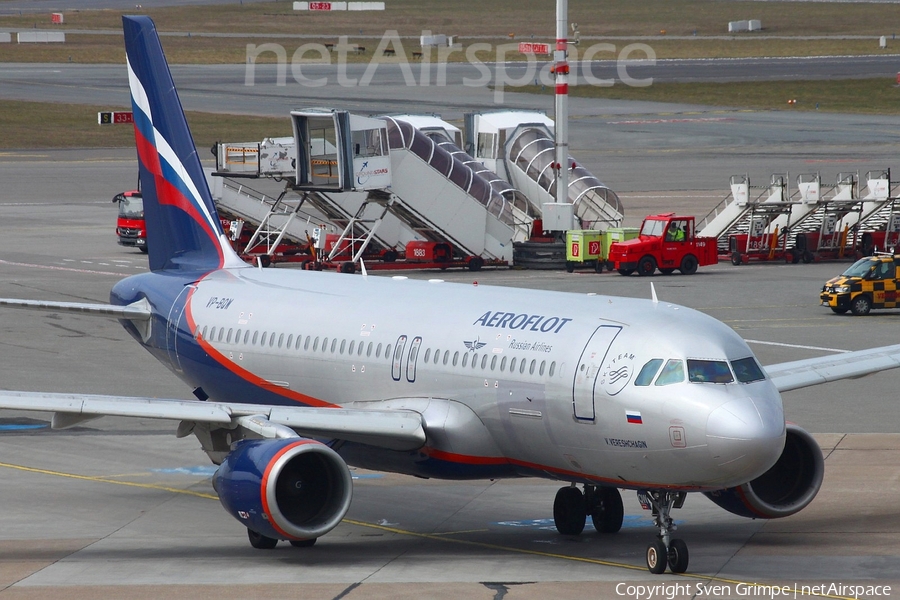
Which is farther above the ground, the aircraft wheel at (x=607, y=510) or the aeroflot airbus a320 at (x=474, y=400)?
the aeroflot airbus a320 at (x=474, y=400)

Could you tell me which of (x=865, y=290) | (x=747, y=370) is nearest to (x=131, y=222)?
(x=865, y=290)

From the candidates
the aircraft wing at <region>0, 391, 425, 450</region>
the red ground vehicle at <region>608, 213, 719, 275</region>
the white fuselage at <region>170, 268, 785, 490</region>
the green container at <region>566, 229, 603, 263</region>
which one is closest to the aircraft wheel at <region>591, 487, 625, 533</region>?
the white fuselage at <region>170, 268, 785, 490</region>

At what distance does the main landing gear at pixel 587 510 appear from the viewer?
24.1 m

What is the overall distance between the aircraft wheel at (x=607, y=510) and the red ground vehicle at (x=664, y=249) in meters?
37.7

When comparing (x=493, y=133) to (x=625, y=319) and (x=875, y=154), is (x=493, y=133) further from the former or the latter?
(x=625, y=319)

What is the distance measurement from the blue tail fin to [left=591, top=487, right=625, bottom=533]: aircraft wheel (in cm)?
1141

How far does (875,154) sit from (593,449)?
89050 millimetres

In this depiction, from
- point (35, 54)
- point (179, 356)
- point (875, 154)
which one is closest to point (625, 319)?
point (179, 356)

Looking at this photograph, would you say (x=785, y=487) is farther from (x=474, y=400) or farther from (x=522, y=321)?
(x=474, y=400)

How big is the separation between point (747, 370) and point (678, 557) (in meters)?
3.00

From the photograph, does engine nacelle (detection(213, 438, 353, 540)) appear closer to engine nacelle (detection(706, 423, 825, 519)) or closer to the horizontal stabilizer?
engine nacelle (detection(706, 423, 825, 519))

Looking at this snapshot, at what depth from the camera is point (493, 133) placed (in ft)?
243

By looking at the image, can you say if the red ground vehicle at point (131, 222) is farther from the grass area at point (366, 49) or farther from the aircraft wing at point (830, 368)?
the grass area at point (366, 49)

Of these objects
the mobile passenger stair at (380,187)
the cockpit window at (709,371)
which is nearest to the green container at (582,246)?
the mobile passenger stair at (380,187)
